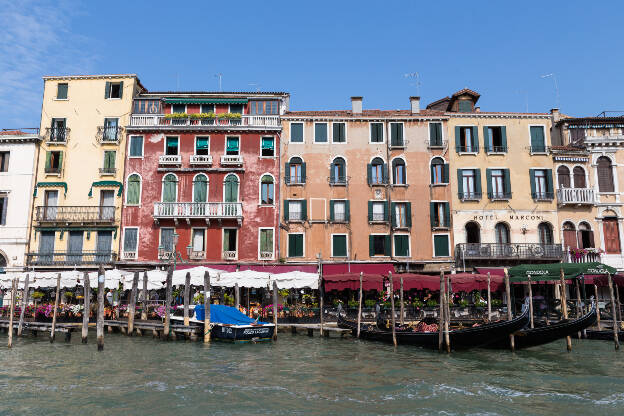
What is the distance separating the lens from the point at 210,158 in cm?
3055

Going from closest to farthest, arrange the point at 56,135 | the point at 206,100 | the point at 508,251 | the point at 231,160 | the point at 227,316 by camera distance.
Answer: the point at 227,316
the point at 508,251
the point at 231,160
the point at 56,135
the point at 206,100

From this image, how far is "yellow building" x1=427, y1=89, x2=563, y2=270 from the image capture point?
29.5 meters

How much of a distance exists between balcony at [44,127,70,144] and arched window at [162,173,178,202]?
6848mm

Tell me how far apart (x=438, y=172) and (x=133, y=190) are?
18.1m

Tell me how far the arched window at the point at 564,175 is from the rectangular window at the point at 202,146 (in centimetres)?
2095

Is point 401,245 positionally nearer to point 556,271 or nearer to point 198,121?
point 556,271

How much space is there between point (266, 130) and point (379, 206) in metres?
8.11

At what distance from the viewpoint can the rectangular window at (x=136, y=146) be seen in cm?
3117

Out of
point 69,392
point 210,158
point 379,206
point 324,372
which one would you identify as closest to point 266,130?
point 210,158

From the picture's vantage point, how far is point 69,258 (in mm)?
29828

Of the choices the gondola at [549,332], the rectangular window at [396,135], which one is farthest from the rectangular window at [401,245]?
the gondola at [549,332]

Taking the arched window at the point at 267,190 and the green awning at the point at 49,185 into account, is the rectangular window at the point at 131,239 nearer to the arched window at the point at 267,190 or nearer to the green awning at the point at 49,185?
the green awning at the point at 49,185

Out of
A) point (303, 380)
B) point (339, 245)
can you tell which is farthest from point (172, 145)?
point (303, 380)

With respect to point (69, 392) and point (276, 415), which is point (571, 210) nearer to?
point (276, 415)
